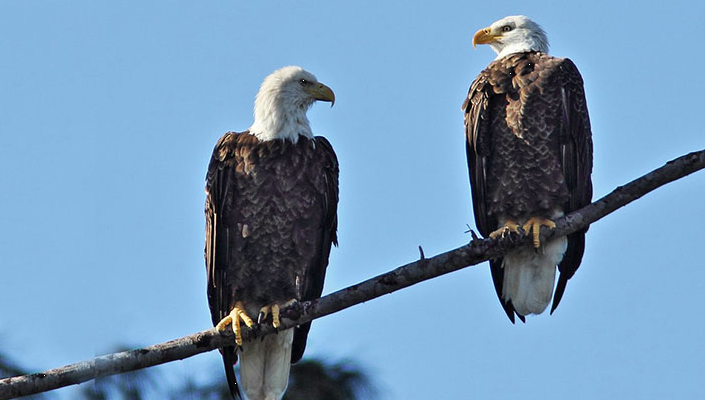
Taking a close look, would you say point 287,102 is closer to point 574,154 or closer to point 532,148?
point 532,148

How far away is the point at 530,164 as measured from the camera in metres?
8.41

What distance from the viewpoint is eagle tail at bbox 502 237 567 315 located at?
8484 millimetres

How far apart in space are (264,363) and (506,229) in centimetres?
172

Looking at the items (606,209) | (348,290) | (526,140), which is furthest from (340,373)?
(526,140)

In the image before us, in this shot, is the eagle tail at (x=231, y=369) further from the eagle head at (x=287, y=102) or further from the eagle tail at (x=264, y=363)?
the eagle head at (x=287, y=102)

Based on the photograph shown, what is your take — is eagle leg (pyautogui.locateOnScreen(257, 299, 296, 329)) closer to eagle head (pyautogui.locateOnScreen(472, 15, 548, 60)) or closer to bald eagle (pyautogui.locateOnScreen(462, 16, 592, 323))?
bald eagle (pyautogui.locateOnScreen(462, 16, 592, 323))

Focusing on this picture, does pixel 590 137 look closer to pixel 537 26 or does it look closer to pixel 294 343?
pixel 537 26

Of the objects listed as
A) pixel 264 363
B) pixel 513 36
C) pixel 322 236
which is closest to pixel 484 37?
pixel 513 36

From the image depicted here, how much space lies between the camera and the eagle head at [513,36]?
30.2 feet

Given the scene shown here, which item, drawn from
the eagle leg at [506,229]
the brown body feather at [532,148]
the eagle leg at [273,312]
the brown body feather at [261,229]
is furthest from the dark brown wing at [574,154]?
the eagle leg at [273,312]

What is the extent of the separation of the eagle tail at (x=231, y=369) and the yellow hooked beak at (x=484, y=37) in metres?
2.96

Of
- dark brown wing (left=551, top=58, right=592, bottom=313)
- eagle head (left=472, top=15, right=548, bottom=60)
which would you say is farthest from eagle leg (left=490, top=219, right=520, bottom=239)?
eagle head (left=472, top=15, right=548, bottom=60)

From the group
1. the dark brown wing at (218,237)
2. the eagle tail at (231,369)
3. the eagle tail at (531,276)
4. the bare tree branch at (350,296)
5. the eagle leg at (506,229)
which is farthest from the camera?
the eagle tail at (531,276)

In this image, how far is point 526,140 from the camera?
27.6ft
